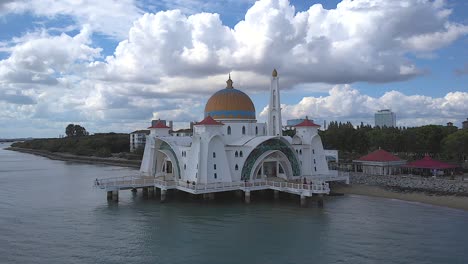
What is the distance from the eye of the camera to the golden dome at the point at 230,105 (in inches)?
1539

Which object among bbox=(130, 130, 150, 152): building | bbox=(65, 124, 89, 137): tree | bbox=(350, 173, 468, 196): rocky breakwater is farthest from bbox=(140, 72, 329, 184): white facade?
bbox=(65, 124, 89, 137): tree

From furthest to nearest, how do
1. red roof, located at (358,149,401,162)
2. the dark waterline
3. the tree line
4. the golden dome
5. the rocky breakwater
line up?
the tree line, red roof, located at (358,149,401,162), the golden dome, the rocky breakwater, the dark waterline

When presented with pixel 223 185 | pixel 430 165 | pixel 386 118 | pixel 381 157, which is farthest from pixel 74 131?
pixel 430 165

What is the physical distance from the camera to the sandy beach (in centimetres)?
3147

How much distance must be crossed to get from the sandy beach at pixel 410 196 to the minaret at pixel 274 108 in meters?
8.40

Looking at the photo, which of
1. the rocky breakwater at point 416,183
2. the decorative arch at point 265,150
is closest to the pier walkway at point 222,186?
the decorative arch at point 265,150

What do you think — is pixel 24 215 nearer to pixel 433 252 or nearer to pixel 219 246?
pixel 219 246

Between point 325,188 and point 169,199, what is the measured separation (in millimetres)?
13654

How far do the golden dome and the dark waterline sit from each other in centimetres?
910

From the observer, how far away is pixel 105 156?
96.5 meters

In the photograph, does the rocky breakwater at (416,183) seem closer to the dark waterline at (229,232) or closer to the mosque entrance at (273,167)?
the dark waterline at (229,232)

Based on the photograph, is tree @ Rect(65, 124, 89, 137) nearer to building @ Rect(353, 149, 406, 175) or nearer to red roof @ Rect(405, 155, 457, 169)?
building @ Rect(353, 149, 406, 175)

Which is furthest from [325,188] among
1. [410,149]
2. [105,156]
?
[105,156]

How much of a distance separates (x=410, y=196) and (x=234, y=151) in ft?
51.8
